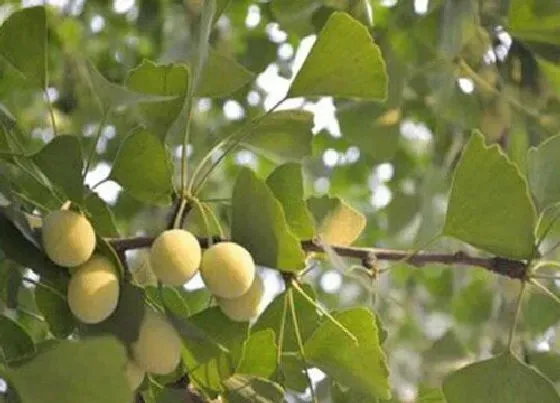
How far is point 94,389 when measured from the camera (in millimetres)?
495

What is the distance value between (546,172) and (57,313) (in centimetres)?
29

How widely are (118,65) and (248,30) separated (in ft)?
0.58

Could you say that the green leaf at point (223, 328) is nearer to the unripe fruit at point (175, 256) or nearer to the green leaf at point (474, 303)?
the unripe fruit at point (175, 256)

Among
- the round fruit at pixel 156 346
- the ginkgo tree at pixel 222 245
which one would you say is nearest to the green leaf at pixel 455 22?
the ginkgo tree at pixel 222 245

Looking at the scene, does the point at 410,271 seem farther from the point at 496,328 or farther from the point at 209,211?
the point at 209,211

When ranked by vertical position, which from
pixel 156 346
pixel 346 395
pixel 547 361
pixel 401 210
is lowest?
pixel 401 210

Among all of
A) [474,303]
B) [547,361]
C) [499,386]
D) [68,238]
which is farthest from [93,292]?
[474,303]

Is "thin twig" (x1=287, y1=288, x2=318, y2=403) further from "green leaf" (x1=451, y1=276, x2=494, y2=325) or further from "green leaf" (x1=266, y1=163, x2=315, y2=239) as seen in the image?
"green leaf" (x1=451, y1=276, x2=494, y2=325)

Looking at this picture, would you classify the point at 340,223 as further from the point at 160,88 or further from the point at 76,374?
the point at 76,374

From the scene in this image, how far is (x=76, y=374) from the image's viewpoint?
494 millimetres

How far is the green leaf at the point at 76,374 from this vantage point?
488 millimetres

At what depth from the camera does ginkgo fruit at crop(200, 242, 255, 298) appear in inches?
23.0

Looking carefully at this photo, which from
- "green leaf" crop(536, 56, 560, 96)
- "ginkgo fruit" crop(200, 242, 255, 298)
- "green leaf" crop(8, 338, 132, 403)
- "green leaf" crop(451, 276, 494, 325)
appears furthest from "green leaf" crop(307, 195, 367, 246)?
"green leaf" crop(451, 276, 494, 325)

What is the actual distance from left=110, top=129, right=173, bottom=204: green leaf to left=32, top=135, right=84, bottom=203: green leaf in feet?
0.13
